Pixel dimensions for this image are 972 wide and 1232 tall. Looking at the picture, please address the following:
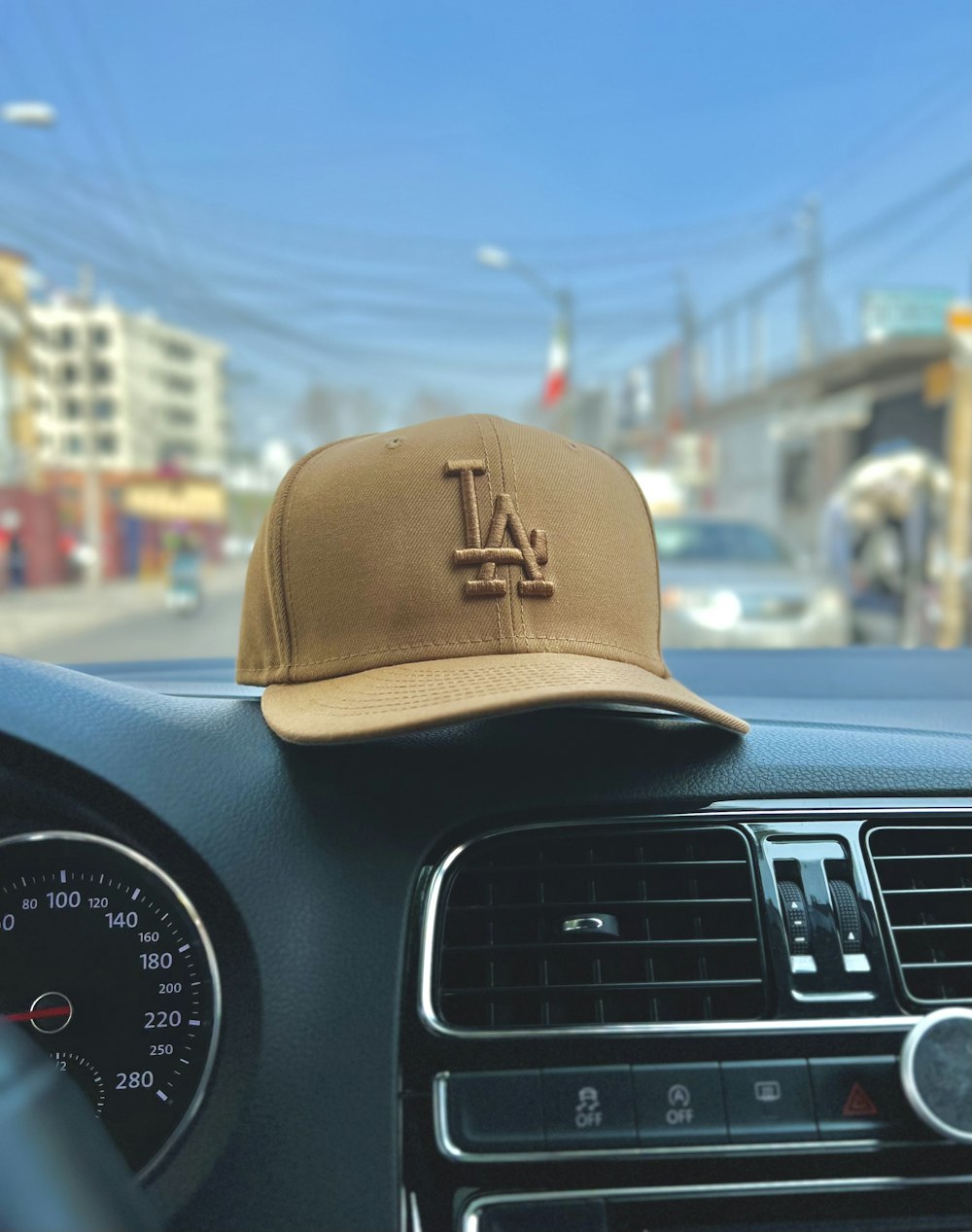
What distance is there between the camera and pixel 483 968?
1567mm

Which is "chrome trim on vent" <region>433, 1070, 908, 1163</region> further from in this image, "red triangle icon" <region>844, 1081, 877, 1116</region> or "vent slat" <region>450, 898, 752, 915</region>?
"vent slat" <region>450, 898, 752, 915</region>

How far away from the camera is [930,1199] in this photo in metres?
1.54

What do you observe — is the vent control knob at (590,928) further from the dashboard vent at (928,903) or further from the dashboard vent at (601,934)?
the dashboard vent at (928,903)

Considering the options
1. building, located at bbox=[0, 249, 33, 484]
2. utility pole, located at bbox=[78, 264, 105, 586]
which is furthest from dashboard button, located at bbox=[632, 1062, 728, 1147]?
building, located at bbox=[0, 249, 33, 484]

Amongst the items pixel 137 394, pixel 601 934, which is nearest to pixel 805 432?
pixel 601 934

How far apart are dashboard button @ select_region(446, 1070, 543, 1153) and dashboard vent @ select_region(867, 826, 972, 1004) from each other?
1.80 ft

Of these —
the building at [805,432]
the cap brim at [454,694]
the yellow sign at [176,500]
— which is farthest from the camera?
the yellow sign at [176,500]

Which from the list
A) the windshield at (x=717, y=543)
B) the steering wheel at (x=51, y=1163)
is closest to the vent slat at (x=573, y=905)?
the steering wheel at (x=51, y=1163)

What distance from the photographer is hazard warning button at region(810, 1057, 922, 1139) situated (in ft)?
4.98

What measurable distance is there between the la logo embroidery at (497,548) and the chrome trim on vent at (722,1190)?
791 millimetres

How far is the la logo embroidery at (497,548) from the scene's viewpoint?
1.61 metres

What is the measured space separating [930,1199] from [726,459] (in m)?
36.2

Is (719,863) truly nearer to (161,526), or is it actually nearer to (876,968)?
(876,968)

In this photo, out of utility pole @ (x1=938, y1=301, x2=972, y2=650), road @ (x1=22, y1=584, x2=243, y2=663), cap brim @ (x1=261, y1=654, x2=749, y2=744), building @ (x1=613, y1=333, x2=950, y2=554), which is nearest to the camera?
cap brim @ (x1=261, y1=654, x2=749, y2=744)
